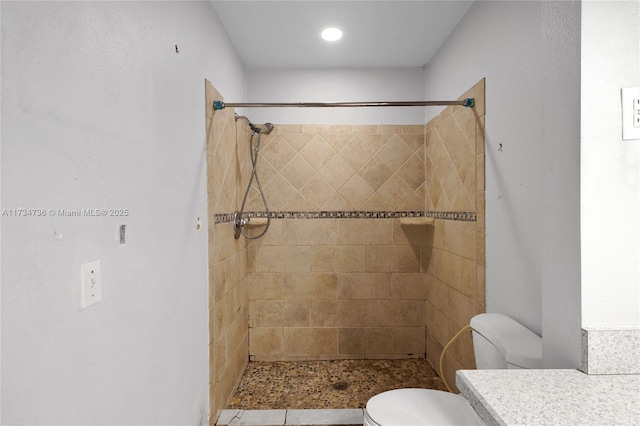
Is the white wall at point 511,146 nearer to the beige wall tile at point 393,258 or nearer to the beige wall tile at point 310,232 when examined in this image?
the beige wall tile at point 393,258

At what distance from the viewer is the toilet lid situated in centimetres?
134

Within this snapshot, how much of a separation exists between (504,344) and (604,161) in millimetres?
789

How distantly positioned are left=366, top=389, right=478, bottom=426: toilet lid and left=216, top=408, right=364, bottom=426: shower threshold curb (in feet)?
2.34

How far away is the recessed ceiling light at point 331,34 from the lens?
233 cm

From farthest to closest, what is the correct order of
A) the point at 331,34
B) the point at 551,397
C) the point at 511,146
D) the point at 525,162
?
the point at 331,34
the point at 511,146
the point at 525,162
the point at 551,397

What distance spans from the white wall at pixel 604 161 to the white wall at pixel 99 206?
4.12 feet

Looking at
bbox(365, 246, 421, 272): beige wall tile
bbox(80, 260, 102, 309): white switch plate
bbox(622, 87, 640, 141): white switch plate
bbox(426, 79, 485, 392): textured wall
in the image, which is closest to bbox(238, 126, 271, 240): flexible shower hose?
bbox(365, 246, 421, 272): beige wall tile

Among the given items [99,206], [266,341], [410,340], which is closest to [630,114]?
[99,206]

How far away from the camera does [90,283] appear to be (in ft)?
3.00

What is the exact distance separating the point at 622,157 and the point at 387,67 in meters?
2.31

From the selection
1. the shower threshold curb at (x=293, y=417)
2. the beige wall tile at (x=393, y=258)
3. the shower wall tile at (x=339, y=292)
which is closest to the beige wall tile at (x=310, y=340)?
the shower wall tile at (x=339, y=292)

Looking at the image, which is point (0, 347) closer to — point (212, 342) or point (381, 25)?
point (212, 342)

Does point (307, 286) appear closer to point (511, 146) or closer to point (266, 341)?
point (266, 341)

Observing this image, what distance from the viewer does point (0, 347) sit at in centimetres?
66
